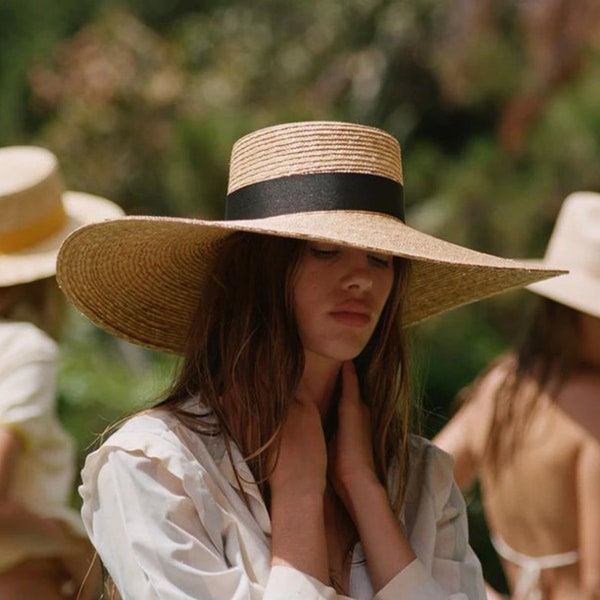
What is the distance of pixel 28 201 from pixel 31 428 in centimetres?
69

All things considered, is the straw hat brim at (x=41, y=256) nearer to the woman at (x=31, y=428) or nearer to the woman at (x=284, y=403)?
the woman at (x=31, y=428)

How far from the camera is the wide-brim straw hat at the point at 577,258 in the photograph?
3572 millimetres

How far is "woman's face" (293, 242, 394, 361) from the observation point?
2.22m

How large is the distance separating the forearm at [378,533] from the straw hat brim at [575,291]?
139 centimetres

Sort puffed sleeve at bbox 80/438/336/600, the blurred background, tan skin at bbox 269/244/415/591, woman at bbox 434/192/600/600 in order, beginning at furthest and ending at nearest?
1. the blurred background
2. woman at bbox 434/192/600/600
3. tan skin at bbox 269/244/415/591
4. puffed sleeve at bbox 80/438/336/600

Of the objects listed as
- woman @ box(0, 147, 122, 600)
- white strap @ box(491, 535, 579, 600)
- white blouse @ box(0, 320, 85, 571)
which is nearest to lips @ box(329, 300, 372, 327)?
woman @ box(0, 147, 122, 600)

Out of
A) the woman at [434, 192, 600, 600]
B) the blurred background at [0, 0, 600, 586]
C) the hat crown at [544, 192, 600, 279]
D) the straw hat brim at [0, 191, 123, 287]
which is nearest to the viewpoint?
the straw hat brim at [0, 191, 123, 287]

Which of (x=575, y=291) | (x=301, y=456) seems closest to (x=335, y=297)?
(x=301, y=456)

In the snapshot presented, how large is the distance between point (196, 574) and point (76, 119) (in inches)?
358

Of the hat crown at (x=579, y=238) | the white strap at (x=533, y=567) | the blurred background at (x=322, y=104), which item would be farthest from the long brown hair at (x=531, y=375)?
the blurred background at (x=322, y=104)

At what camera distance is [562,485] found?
348 cm

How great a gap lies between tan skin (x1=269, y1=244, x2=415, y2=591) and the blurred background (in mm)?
5020

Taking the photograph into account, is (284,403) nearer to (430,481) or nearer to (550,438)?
(430,481)

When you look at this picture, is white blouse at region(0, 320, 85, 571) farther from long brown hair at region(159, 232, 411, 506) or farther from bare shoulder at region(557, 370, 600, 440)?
bare shoulder at region(557, 370, 600, 440)
